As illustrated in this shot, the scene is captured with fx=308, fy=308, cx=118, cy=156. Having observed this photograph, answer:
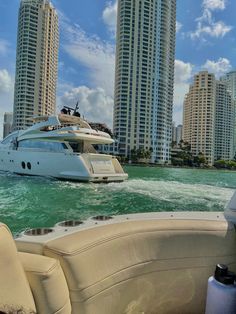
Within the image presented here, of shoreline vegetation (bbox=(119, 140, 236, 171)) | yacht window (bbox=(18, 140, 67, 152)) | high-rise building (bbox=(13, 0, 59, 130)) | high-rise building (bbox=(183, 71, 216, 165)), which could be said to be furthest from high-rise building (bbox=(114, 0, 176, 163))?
yacht window (bbox=(18, 140, 67, 152))

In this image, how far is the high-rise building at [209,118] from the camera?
400 feet

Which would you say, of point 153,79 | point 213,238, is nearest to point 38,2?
point 153,79

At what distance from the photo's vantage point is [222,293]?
5.72 feet

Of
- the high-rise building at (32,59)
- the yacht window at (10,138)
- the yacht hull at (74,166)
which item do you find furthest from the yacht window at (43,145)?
the high-rise building at (32,59)

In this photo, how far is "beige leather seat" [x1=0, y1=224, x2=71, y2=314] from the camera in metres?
1.21

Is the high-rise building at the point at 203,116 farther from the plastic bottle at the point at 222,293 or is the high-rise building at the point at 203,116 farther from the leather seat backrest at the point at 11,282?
the leather seat backrest at the point at 11,282

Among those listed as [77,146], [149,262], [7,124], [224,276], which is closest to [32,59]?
[7,124]

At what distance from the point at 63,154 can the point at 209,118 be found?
112807 millimetres

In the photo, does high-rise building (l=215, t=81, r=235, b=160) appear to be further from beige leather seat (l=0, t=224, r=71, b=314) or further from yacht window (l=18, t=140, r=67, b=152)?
beige leather seat (l=0, t=224, r=71, b=314)

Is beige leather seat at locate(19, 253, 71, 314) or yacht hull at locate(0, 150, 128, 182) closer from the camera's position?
beige leather seat at locate(19, 253, 71, 314)

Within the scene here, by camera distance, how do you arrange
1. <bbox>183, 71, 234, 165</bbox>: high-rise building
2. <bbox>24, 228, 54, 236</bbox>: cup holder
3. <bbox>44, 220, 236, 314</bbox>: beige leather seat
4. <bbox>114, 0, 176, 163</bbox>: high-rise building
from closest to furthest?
<bbox>44, 220, 236, 314</bbox>: beige leather seat, <bbox>24, 228, 54, 236</bbox>: cup holder, <bbox>114, 0, 176, 163</bbox>: high-rise building, <bbox>183, 71, 234, 165</bbox>: high-rise building

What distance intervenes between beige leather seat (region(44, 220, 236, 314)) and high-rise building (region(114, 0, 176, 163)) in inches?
3685

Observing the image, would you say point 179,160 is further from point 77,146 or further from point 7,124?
point 77,146

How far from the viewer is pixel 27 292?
1.29 m
